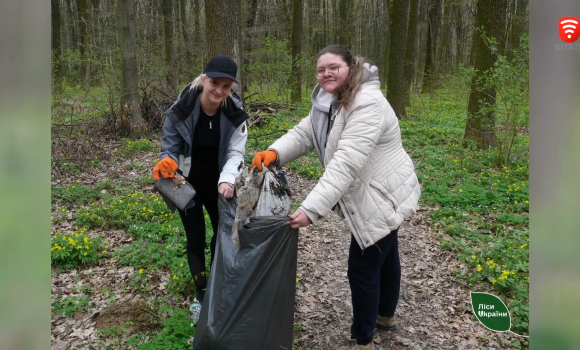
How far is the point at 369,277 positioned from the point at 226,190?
1.01 metres

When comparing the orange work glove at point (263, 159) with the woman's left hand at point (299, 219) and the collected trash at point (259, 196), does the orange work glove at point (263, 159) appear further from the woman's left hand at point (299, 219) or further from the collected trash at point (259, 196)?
the woman's left hand at point (299, 219)

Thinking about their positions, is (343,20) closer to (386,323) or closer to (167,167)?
(386,323)

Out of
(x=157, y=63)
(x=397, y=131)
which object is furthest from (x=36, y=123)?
(x=157, y=63)

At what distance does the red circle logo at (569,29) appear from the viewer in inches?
44.8

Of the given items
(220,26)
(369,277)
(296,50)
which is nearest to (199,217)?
(369,277)

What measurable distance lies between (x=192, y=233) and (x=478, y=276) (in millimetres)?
2446

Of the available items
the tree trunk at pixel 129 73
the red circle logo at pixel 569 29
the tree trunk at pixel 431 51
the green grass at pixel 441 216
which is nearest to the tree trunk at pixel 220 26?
the green grass at pixel 441 216

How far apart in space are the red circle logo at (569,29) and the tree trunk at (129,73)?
8.03m

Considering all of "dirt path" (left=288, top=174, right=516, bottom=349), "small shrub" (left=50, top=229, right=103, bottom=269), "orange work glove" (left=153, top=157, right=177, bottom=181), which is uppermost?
"orange work glove" (left=153, top=157, right=177, bottom=181)

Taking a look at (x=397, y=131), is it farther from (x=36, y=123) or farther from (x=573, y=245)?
(x=36, y=123)

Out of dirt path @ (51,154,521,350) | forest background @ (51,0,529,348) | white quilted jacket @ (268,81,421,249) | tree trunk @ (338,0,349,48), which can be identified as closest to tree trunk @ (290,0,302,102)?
forest background @ (51,0,529,348)

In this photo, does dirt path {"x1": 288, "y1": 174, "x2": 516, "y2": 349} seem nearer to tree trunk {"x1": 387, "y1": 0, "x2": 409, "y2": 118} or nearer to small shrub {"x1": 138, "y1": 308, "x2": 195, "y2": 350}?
small shrub {"x1": 138, "y1": 308, "x2": 195, "y2": 350}

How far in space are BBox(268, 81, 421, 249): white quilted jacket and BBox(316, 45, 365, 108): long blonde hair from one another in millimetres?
35

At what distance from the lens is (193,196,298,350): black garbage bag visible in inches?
86.7
